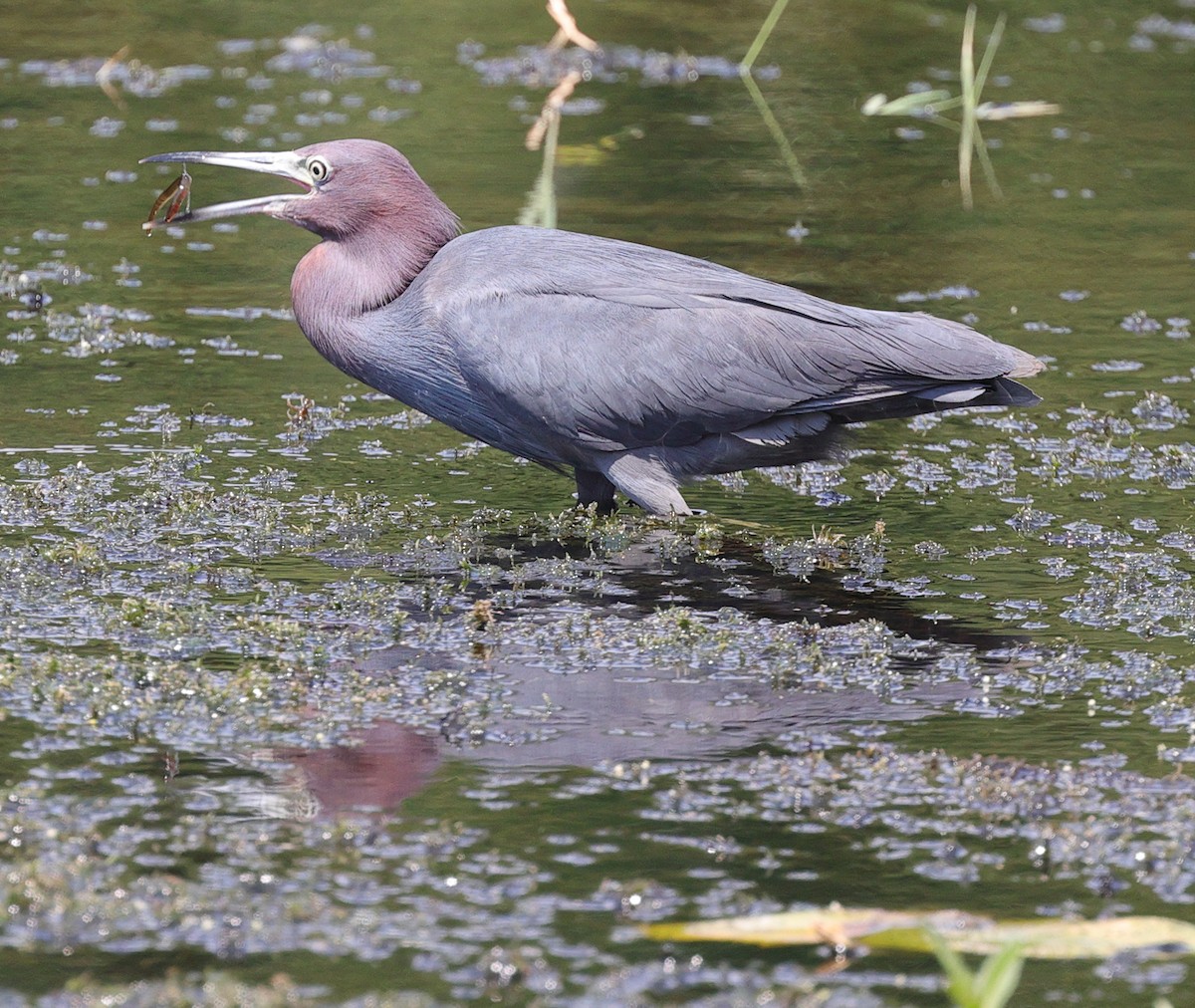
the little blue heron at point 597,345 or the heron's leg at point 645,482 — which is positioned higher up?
the little blue heron at point 597,345

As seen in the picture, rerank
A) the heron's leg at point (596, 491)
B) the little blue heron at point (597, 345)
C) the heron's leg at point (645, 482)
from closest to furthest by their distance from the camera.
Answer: the little blue heron at point (597, 345) → the heron's leg at point (645, 482) → the heron's leg at point (596, 491)

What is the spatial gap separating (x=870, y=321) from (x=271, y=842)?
10.3 ft

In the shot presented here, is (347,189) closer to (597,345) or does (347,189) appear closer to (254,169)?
(254,169)

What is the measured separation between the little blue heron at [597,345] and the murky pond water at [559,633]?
0.39 meters

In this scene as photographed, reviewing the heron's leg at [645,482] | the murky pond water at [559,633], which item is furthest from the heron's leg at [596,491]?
the heron's leg at [645,482]

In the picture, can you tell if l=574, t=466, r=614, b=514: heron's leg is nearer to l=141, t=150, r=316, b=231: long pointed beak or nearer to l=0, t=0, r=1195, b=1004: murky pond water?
l=0, t=0, r=1195, b=1004: murky pond water

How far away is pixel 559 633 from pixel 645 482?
112cm

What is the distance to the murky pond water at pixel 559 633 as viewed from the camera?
4.00 metres

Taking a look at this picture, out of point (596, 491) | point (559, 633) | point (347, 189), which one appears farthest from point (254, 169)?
point (559, 633)

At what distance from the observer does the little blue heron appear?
21.0 feet

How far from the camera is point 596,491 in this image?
7020 millimetres

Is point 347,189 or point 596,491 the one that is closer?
point 347,189

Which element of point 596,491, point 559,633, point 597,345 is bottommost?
point 559,633

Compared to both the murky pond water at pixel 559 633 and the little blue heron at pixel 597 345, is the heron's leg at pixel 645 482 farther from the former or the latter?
the murky pond water at pixel 559 633
